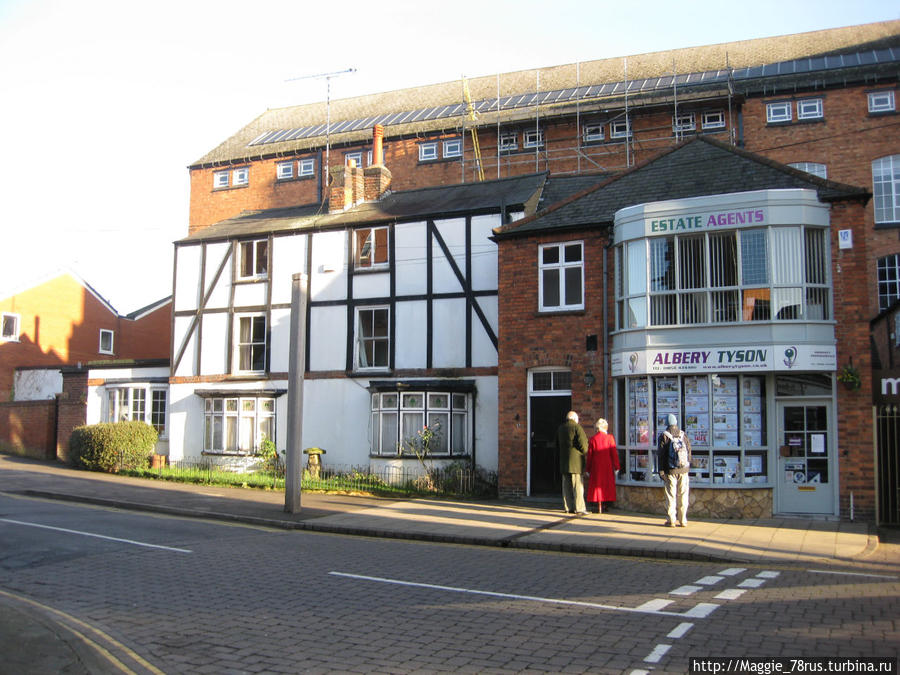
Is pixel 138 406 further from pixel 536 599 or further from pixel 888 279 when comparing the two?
pixel 888 279

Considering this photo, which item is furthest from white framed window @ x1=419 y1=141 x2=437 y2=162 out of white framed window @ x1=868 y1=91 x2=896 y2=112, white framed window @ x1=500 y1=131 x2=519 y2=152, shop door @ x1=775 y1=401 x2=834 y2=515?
shop door @ x1=775 y1=401 x2=834 y2=515

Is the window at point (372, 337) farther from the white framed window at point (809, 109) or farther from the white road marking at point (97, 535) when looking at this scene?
the white framed window at point (809, 109)

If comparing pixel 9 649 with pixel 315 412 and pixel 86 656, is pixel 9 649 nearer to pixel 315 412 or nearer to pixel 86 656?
pixel 86 656

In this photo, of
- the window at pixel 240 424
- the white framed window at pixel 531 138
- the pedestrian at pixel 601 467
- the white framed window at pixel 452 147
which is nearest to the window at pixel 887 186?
the white framed window at pixel 531 138

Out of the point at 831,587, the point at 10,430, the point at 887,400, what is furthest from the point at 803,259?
the point at 10,430

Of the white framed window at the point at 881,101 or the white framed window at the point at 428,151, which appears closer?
the white framed window at the point at 881,101

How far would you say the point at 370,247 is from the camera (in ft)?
76.5

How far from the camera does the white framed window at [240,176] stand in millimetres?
43125

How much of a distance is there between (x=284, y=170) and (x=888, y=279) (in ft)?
97.9

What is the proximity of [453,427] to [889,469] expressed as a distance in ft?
33.6

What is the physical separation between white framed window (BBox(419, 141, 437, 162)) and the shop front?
24300mm

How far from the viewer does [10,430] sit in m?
28.2

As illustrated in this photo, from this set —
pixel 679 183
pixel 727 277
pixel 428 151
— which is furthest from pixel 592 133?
pixel 727 277

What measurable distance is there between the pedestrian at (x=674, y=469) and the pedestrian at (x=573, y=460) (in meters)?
1.83
